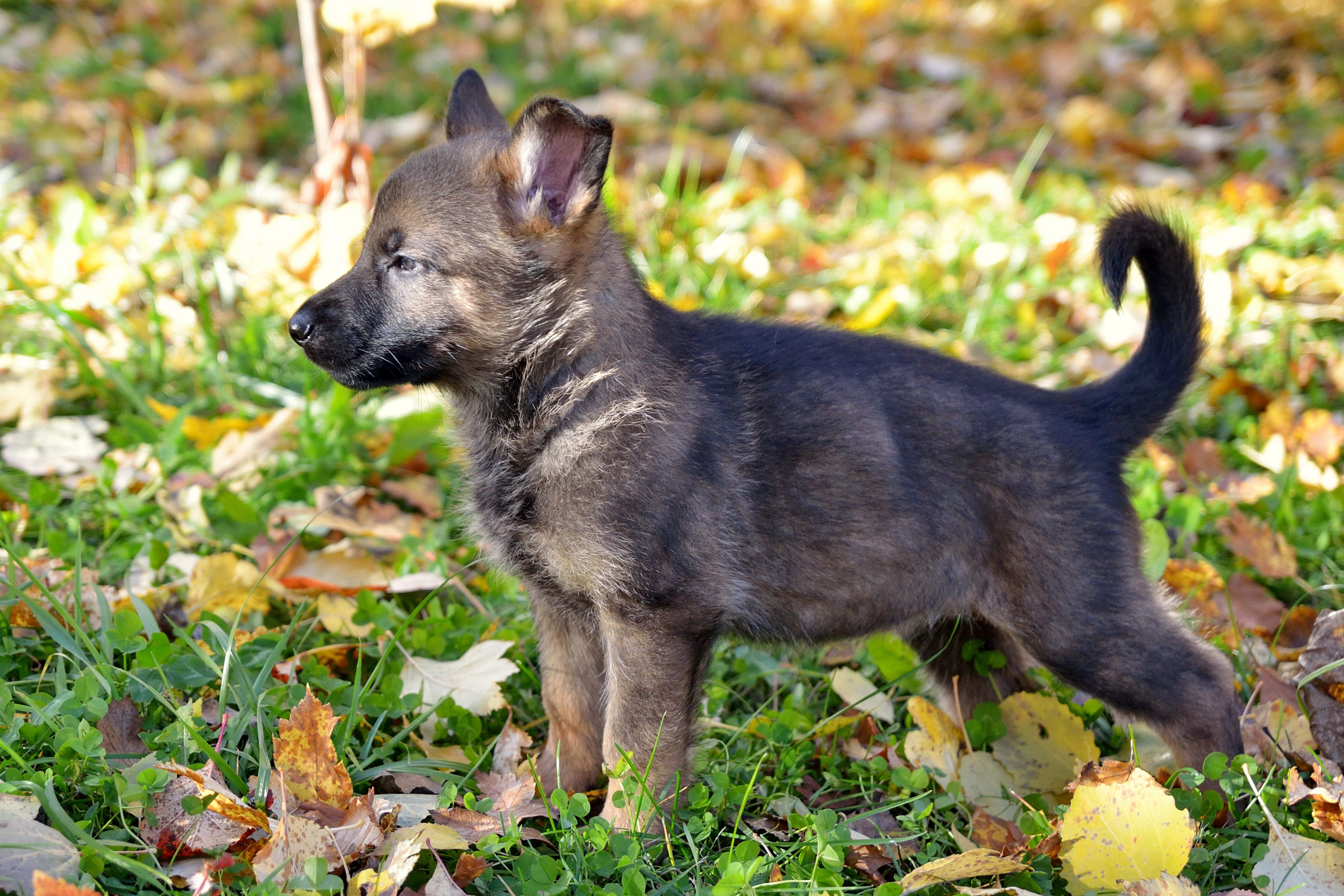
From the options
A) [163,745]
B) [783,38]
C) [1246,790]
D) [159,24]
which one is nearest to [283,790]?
[163,745]

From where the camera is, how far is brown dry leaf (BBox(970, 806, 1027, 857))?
245cm

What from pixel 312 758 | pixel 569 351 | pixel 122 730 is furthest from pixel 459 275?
pixel 122 730

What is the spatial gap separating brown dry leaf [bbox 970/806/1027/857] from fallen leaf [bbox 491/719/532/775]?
Result: 40.9 inches

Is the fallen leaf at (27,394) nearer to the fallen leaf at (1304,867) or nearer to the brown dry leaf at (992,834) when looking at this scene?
the brown dry leaf at (992,834)

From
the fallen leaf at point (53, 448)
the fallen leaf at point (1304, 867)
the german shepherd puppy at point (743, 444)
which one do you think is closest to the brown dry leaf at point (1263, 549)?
the german shepherd puppy at point (743, 444)

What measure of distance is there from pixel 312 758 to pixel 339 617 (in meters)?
0.78

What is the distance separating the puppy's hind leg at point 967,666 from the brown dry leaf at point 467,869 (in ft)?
4.32

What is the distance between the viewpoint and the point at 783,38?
907cm

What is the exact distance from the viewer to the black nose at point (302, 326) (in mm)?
2607

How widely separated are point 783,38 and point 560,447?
740cm

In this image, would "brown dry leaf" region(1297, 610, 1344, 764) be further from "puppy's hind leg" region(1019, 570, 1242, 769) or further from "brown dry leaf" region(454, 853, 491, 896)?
"brown dry leaf" region(454, 853, 491, 896)

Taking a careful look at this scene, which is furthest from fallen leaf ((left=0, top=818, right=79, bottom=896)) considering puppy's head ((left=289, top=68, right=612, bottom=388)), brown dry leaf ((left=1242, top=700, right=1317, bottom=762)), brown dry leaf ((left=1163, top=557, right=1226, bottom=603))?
brown dry leaf ((left=1163, top=557, right=1226, bottom=603))

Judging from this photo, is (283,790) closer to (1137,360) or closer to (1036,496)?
(1036,496)

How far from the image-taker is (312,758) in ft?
7.34
